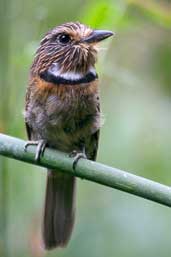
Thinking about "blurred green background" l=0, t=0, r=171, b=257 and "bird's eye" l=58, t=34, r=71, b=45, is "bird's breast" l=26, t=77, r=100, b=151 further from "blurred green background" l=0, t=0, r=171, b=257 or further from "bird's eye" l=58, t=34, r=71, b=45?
"bird's eye" l=58, t=34, r=71, b=45

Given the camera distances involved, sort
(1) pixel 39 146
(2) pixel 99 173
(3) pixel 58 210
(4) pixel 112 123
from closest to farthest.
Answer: (2) pixel 99 173 → (1) pixel 39 146 → (3) pixel 58 210 → (4) pixel 112 123

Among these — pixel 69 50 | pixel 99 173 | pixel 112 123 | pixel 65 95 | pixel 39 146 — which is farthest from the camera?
pixel 112 123

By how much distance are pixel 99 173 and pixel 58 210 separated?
1.38m

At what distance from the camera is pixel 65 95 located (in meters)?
3.46

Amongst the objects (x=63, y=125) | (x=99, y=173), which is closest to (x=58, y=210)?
(x=63, y=125)

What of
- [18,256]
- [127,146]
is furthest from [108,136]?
[18,256]

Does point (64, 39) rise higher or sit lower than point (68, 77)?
higher

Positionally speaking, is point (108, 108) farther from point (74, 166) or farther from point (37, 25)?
point (74, 166)

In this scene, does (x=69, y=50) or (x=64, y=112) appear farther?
(x=69, y=50)

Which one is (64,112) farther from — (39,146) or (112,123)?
(112,123)

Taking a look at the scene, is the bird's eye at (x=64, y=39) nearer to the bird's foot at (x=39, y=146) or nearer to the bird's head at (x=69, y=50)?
the bird's head at (x=69, y=50)

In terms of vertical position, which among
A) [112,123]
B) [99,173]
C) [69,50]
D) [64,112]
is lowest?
[99,173]

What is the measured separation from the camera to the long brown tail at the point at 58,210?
12.3 feet

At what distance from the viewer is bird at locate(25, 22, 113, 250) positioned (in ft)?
11.4
